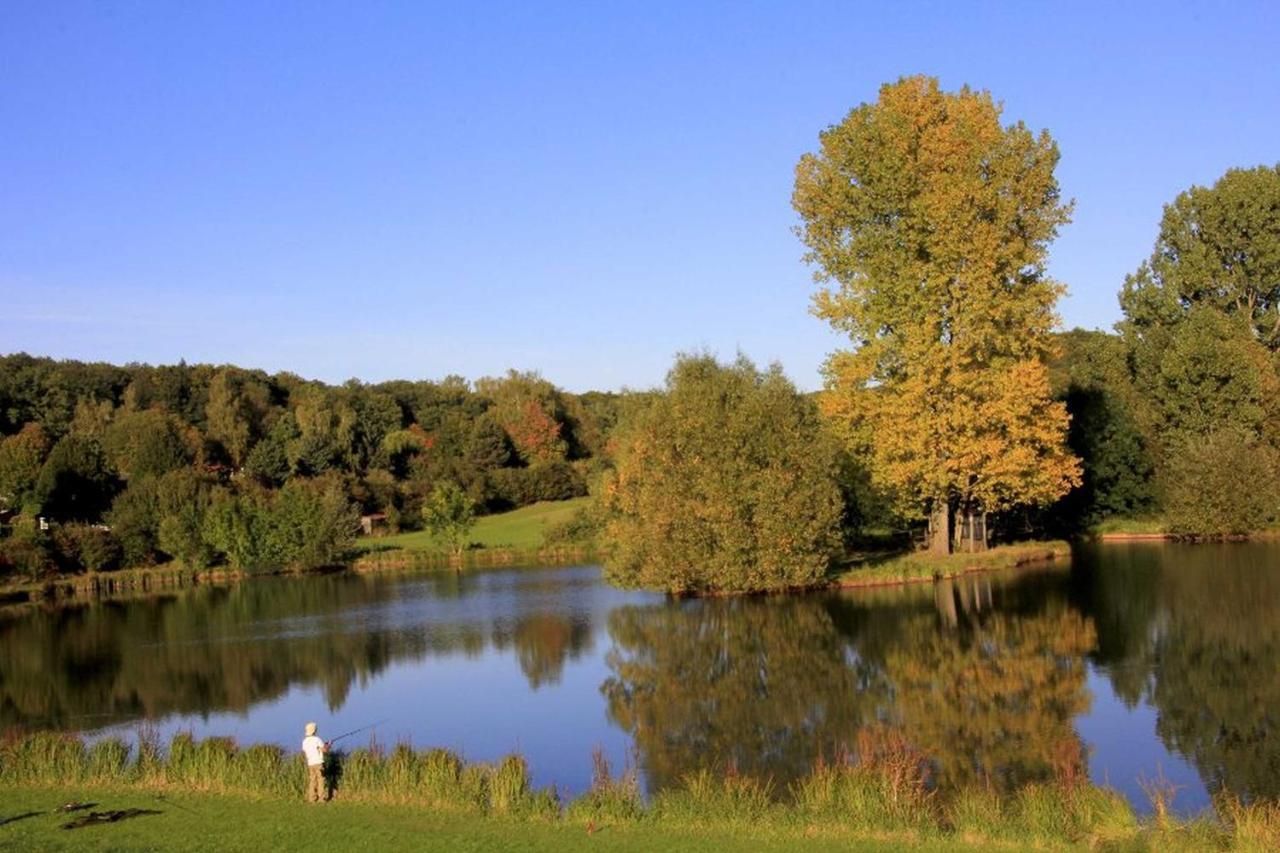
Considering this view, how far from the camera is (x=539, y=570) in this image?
56562mm

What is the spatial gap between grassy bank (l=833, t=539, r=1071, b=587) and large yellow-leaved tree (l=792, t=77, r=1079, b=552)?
2.10 meters

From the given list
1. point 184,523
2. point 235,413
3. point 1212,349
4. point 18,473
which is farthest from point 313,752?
point 235,413

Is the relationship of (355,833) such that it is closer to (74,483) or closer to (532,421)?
(74,483)

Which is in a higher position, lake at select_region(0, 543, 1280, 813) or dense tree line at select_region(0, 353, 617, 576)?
dense tree line at select_region(0, 353, 617, 576)

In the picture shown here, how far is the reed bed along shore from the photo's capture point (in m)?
12.6

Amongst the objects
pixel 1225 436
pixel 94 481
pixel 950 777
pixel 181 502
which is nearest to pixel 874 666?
pixel 950 777

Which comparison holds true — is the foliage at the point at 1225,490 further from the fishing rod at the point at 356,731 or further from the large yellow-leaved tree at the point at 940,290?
the fishing rod at the point at 356,731

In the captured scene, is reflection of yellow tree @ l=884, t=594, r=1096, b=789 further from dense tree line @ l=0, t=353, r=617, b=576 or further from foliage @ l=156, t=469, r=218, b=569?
foliage @ l=156, t=469, r=218, b=569

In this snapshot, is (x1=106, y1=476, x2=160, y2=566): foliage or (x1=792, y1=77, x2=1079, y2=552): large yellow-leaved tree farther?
(x1=106, y1=476, x2=160, y2=566): foliage

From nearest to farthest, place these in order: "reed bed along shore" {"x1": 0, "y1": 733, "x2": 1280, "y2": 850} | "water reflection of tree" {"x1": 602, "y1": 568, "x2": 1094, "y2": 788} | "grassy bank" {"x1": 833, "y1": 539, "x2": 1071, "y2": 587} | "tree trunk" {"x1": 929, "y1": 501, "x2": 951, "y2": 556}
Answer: "reed bed along shore" {"x1": 0, "y1": 733, "x2": 1280, "y2": 850} < "water reflection of tree" {"x1": 602, "y1": 568, "x2": 1094, "y2": 788} < "grassy bank" {"x1": 833, "y1": 539, "x2": 1071, "y2": 587} < "tree trunk" {"x1": 929, "y1": 501, "x2": 951, "y2": 556}

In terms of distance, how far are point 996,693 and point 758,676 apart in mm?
5178

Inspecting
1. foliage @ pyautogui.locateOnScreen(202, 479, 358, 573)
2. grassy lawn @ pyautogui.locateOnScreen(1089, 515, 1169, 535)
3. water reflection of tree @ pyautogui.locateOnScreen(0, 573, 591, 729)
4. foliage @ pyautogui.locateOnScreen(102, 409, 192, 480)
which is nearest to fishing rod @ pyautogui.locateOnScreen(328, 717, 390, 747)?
water reflection of tree @ pyautogui.locateOnScreen(0, 573, 591, 729)

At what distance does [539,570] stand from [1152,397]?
101ft

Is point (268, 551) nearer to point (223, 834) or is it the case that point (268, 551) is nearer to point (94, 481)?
point (94, 481)
